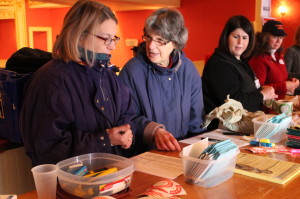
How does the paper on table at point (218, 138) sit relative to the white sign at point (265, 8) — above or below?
below

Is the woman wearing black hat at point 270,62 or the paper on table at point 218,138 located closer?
the paper on table at point 218,138

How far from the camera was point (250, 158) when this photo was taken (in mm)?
1422

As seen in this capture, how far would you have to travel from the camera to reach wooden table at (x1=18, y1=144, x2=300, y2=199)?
1076mm

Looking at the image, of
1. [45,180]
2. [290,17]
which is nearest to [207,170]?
[45,180]

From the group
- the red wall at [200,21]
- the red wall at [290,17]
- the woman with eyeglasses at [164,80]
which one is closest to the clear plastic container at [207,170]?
the woman with eyeglasses at [164,80]

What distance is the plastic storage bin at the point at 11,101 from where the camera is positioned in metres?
1.64

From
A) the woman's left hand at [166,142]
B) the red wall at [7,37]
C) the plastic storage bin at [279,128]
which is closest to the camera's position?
the woman's left hand at [166,142]

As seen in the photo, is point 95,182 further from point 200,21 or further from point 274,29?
point 200,21

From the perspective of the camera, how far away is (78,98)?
145cm

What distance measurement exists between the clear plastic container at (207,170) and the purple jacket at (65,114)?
392mm

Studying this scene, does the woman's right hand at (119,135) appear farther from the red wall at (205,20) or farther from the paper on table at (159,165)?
the red wall at (205,20)

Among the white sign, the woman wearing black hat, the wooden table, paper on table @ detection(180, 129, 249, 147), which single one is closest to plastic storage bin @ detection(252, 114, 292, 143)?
paper on table @ detection(180, 129, 249, 147)

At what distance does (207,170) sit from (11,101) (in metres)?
1.06

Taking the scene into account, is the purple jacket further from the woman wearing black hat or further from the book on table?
the woman wearing black hat
